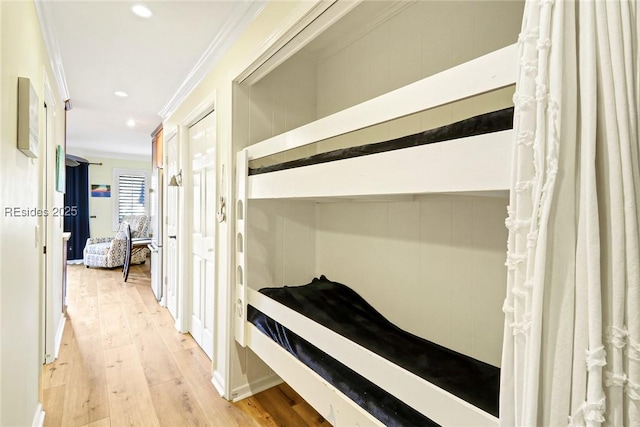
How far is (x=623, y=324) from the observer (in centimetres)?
52

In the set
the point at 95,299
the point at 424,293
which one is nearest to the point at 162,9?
the point at 424,293

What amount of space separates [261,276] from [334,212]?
0.66m

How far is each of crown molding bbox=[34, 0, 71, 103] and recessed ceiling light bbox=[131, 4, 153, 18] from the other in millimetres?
→ 486

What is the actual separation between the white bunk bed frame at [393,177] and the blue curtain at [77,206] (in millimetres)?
6956

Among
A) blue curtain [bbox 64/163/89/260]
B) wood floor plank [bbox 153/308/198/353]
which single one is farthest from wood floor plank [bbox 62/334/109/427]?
blue curtain [bbox 64/163/89/260]

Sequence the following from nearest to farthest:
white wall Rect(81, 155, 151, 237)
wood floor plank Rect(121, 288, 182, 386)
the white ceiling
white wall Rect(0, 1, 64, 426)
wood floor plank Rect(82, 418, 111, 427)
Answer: white wall Rect(0, 1, 64, 426) → wood floor plank Rect(82, 418, 111, 427) → the white ceiling → wood floor plank Rect(121, 288, 182, 386) → white wall Rect(81, 155, 151, 237)

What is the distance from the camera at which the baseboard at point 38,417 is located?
1660 mm

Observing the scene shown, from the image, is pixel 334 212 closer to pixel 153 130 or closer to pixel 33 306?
pixel 33 306

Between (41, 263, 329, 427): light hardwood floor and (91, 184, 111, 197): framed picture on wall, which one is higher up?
(91, 184, 111, 197): framed picture on wall

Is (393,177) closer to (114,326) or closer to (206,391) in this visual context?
(206,391)

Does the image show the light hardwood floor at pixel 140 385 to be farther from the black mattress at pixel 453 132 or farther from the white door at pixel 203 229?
the black mattress at pixel 453 132

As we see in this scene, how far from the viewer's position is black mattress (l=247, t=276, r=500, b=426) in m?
0.97

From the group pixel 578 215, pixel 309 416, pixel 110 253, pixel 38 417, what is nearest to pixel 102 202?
pixel 110 253

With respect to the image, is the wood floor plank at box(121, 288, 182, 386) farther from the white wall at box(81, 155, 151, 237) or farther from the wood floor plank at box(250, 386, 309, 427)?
the white wall at box(81, 155, 151, 237)
